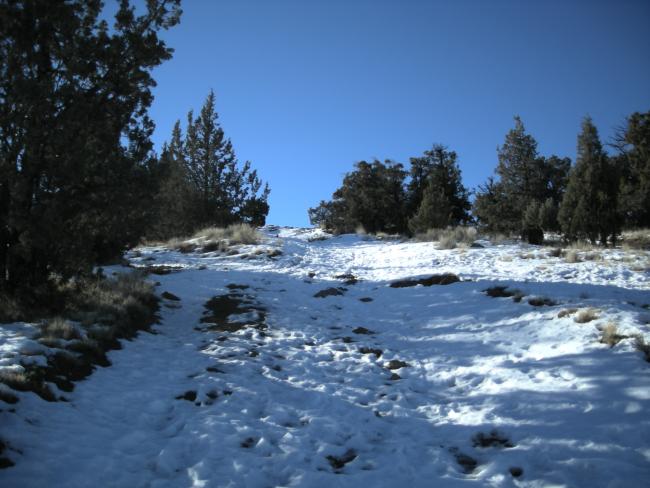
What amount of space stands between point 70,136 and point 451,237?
1471 cm

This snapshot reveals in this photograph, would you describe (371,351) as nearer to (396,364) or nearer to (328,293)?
(396,364)

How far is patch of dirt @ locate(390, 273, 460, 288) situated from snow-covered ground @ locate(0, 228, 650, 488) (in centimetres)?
126

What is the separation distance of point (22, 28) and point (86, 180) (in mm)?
2688

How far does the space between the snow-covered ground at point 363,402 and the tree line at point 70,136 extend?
1674 millimetres

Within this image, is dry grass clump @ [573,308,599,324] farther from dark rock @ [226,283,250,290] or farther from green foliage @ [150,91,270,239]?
green foliage @ [150,91,270,239]

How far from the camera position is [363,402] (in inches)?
207

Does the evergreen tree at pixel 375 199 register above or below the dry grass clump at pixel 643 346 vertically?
above

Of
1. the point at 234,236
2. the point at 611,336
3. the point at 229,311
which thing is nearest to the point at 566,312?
the point at 611,336

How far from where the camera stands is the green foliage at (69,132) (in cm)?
647

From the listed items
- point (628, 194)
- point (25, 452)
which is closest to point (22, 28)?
point (25, 452)

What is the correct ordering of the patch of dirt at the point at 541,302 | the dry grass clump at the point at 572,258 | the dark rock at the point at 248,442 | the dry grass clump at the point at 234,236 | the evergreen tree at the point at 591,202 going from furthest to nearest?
the dry grass clump at the point at 234,236 < the evergreen tree at the point at 591,202 < the dry grass clump at the point at 572,258 < the patch of dirt at the point at 541,302 < the dark rock at the point at 248,442

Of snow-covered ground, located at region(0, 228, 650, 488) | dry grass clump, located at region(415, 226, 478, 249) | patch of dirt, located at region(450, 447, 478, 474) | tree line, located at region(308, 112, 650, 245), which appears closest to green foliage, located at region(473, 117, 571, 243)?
tree line, located at region(308, 112, 650, 245)

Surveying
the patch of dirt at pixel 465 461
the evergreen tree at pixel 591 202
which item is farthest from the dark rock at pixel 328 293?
the evergreen tree at pixel 591 202

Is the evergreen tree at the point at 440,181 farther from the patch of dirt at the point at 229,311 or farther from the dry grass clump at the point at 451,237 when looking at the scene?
the patch of dirt at the point at 229,311
